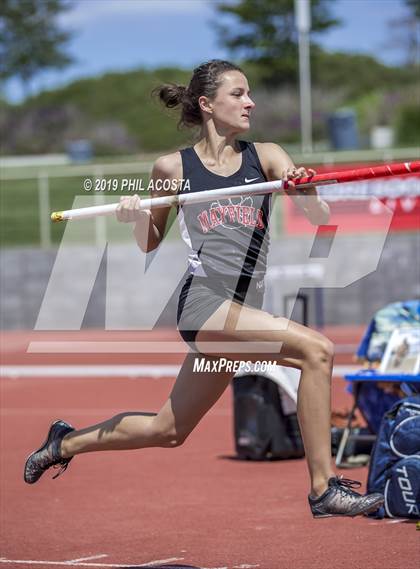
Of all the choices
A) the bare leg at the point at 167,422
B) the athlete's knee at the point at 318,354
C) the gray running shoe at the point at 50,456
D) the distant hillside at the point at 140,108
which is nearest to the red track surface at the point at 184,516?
the gray running shoe at the point at 50,456

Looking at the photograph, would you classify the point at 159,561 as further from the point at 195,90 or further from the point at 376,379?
the point at 376,379

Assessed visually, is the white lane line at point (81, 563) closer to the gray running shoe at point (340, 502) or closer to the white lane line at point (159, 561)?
the white lane line at point (159, 561)

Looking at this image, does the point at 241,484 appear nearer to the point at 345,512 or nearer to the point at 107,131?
the point at 345,512

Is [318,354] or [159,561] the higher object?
[318,354]

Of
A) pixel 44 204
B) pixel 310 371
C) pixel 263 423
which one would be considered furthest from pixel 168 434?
pixel 44 204

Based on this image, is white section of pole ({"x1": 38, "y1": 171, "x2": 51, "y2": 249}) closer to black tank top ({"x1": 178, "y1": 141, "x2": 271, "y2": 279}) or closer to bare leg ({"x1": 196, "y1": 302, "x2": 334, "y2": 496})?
black tank top ({"x1": 178, "y1": 141, "x2": 271, "y2": 279})

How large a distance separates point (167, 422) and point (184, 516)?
2.16m

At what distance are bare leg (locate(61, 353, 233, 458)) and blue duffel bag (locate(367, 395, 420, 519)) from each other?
6.54ft

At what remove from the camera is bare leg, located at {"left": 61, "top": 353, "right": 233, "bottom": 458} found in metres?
6.06

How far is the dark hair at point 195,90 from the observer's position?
641cm

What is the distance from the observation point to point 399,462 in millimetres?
7758

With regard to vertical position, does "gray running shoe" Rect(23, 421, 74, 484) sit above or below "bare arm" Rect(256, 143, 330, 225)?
below

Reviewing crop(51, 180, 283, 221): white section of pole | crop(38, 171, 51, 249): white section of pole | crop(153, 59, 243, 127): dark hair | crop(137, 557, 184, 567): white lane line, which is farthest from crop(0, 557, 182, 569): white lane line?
crop(38, 171, 51, 249): white section of pole

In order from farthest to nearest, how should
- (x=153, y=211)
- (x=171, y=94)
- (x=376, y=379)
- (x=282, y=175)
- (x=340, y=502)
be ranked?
(x=376, y=379), (x=171, y=94), (x=153, y=211), (x=282, y=175), (x=340, y=502)
